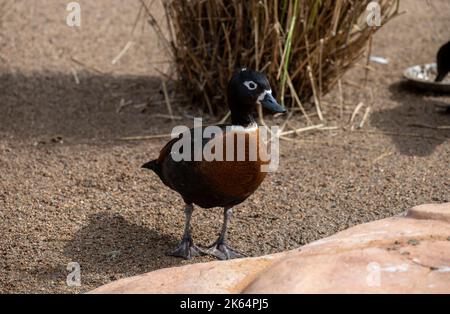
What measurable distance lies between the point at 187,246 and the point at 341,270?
46.2 inches

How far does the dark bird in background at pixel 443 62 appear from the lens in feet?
17.9

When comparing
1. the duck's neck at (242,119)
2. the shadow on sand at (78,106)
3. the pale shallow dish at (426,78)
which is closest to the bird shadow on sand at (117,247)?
the duck's neck at (242,119)

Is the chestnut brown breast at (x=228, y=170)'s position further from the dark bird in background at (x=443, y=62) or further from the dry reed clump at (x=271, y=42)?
the dark bird in background at (x=443, y=62)

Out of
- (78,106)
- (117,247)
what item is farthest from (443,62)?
(117,247)

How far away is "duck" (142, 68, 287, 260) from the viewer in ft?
10.8

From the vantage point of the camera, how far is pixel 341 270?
2.48 metres

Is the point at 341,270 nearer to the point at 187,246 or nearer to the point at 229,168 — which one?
the point at 229,168

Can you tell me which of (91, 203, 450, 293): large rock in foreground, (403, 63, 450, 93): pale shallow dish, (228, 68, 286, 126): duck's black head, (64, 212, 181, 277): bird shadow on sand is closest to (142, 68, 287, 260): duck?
(228, 68, 286, 126): duck's black head

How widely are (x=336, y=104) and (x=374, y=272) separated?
3.00m

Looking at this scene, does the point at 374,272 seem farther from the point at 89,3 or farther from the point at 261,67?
the point at 89,3

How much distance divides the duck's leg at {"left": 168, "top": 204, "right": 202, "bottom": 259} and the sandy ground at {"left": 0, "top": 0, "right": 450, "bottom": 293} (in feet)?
0.17

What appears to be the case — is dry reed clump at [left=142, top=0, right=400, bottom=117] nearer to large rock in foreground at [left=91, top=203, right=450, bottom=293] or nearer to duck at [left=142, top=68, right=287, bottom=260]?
duck at [left=142, top=68, right=287, bottom=260]
